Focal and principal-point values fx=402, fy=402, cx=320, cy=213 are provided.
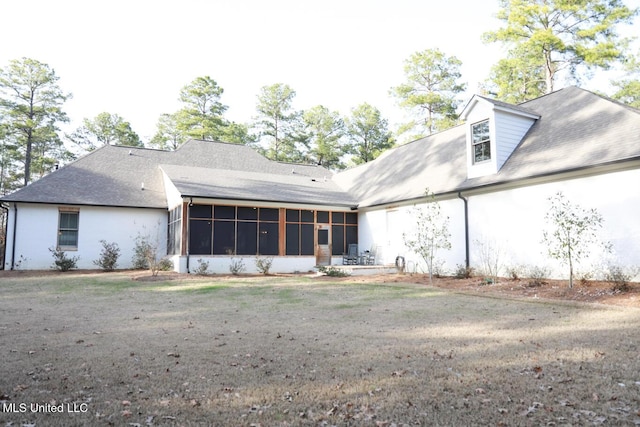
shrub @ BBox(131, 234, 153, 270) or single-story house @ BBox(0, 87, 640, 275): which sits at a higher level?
single-story house @ BBox(0, 87, 640, 275)

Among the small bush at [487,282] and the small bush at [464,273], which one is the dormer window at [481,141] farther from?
the small bush at [487,282]

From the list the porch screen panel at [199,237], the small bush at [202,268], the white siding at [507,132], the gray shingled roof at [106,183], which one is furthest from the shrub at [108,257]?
the white siding at [507,132]

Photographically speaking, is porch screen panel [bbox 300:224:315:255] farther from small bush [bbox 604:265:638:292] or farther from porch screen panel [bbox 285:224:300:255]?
small bush [bbox 604:265:638:292]

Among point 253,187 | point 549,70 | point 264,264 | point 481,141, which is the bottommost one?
point 264,264

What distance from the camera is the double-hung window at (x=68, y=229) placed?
719 inches

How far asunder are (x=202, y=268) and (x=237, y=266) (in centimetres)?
146

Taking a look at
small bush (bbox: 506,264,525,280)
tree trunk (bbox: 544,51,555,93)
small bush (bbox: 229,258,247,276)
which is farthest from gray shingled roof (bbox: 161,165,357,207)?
tree trunk (bbox: 544,51,555,93)

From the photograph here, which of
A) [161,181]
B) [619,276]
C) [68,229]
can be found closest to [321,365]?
[619,276]

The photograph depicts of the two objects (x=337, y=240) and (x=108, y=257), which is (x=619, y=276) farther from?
(x=108, y=257)

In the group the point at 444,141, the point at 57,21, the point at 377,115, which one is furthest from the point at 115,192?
the point at 377,115

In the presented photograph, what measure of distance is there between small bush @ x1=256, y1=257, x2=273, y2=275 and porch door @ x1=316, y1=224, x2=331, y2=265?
8.95ft

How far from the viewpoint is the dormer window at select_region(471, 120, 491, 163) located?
13836mm

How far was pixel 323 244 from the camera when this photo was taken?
19.0 meters

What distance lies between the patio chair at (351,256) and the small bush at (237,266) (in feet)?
15.7
